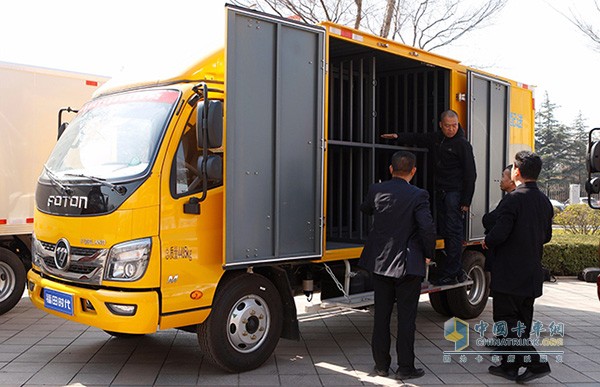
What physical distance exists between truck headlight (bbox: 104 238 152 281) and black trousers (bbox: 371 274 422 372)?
6.52 ft

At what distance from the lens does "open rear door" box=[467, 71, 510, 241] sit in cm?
785

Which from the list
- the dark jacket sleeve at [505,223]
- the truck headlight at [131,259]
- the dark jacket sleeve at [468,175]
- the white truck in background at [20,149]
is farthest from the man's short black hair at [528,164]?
the white truck in background at [20,149]

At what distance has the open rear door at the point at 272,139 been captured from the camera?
4.96 metres

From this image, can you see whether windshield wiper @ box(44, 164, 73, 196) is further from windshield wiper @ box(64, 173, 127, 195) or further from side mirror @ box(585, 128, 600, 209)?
side mirror @ box(585, 128, 600, 209)

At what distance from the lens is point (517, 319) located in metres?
5.31

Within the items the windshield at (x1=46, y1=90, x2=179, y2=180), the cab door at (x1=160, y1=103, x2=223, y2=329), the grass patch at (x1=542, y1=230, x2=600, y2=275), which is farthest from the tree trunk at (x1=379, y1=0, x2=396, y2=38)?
the cab door at (x1=160, y1=103, x2=223, y2=329)

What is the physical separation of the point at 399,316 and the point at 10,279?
512 cm

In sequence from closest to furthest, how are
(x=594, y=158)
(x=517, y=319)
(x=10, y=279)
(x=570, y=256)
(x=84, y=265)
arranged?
(x=84, y=265) < (x=517, y=319) < (x=594, y=158) < (x=10, y=279) < (x=570, y=256)

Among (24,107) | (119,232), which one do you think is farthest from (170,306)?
(24,107)

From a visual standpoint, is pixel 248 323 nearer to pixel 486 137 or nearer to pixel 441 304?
pixel 441 304

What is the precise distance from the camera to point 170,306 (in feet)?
15.6

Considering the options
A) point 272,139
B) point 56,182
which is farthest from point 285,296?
point 56,182

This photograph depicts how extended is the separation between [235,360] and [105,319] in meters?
1.17

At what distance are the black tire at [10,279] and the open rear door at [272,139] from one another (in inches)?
160
